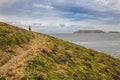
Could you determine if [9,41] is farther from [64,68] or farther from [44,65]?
[44,65]

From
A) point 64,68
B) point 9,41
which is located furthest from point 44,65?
→ point 9,41

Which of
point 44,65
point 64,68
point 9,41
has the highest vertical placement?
point 9,41

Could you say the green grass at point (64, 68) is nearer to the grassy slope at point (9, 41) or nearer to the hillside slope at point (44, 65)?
the hillside slope at point (44, 65)

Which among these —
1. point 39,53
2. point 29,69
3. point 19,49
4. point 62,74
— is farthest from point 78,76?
point 19,49

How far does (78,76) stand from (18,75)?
4.64 m

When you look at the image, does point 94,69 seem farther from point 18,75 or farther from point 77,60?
point 18,75

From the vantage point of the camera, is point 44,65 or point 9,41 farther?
point 9,41

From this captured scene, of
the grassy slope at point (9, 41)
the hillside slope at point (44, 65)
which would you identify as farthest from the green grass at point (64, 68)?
the grassy slope at point (9, 41)

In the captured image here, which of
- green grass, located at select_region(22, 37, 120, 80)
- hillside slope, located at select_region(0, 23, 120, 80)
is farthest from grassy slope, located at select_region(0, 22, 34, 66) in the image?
green grass, located at select_region(22, 37, 120, 80)

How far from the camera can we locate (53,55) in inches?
702

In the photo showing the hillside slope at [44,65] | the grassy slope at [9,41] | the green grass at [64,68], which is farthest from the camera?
the grassy slope at [9,41]

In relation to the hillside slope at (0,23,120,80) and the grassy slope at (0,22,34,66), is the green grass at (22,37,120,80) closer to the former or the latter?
the hillside slope at (0,23,120,80)

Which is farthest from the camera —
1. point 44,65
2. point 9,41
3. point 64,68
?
point 9,41

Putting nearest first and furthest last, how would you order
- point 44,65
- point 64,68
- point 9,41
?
point 44,65, point 64,68, point 9,41
